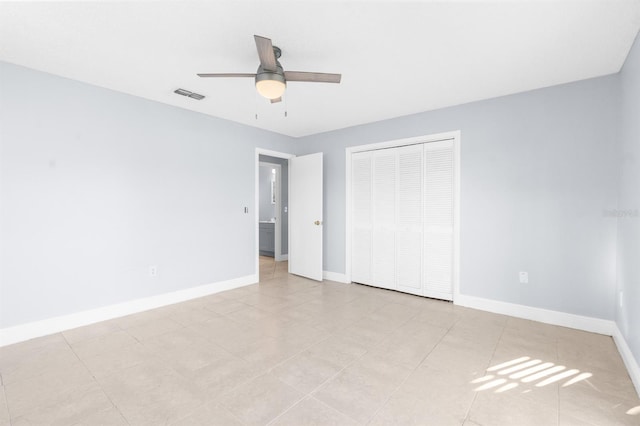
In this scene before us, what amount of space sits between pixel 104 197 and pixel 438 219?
159 inches

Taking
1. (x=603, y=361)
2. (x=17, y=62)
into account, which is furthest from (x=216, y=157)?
(x=603, y=361)

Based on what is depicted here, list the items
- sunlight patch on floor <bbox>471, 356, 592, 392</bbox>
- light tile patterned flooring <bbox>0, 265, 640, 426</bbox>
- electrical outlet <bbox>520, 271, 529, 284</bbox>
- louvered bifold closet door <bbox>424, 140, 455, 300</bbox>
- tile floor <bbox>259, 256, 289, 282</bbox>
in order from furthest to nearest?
tile floor <bbox>259, 256, 289, 282</bbox>
louvered bifold closet door <bbox>424, 140, 455, 300</bbox>
electrical outlet <bbox>520, 271, 529, 284</bbox>
sunlight patch on floor <bbox>471, 356, 592, 392</bbox>
light tile patterned flooring <bbox>0, 265, 640, 426</bbox>

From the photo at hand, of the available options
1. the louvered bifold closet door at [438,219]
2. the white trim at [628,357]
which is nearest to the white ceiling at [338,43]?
the louvered bifold closet door at [438,219]

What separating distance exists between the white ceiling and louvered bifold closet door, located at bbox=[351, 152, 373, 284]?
145 cm

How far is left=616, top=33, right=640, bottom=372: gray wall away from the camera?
2.14 m

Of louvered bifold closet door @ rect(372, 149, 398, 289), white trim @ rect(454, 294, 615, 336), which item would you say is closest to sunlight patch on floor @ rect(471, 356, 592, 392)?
white trim @ rect(454, 294, 615, 336)

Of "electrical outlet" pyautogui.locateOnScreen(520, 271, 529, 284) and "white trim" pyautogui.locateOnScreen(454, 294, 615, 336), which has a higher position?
"electrical outlet" pyautogui.locateOnScreen(520, 271, 529, 284)

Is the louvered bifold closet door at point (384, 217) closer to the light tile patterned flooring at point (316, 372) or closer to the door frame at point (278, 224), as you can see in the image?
the light tile patterned flooring at point (316, 372)

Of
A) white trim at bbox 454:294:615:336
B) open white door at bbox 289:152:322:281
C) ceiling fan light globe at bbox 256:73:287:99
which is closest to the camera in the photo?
ceiling fan light globe at bbox 256:73:287:99

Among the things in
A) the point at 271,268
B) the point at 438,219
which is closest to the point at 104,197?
the point at 271,268

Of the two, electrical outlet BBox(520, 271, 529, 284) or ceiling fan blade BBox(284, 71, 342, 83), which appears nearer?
ceiling fan blade BBox(284, 71, 342, 83)

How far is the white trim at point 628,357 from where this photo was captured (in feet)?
6.62

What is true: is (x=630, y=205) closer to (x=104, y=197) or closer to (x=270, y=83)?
(x=270, y=83)

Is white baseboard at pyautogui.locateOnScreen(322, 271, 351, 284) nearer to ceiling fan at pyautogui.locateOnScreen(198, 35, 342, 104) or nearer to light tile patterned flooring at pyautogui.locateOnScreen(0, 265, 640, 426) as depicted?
light tile patterned flooring at pyautogui.locateOnScreen(0, 265, 640, 426)
